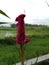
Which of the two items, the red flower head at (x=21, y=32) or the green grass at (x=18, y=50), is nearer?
the red flower head at (x=21, y=32)

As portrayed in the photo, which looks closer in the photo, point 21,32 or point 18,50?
point 21,32

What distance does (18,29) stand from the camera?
4.37 feet

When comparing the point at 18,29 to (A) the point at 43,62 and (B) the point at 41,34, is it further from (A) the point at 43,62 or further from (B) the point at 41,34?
(B) the point at 41,34

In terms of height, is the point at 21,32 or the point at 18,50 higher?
the point at 21,32

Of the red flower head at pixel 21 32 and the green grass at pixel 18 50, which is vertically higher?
the red flower head at pixel 21 32

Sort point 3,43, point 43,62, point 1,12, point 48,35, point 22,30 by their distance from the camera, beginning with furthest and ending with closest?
point 48,35, point 3,43, point 43,62, point 1,12, point 22,30

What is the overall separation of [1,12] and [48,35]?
2881cm

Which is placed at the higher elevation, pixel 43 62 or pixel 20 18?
pixel 20 18

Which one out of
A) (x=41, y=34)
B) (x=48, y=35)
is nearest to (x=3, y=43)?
(x=48, y=35)

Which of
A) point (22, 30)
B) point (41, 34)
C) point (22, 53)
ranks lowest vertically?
point (41, 34)

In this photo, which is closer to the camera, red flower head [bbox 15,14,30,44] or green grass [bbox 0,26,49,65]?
red flower head [bbox 15,14,30,44]

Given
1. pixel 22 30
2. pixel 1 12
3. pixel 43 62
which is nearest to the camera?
pixel 22 30

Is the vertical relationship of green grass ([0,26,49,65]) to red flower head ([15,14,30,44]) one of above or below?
below

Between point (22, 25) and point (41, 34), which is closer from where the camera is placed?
point (22, 25)
